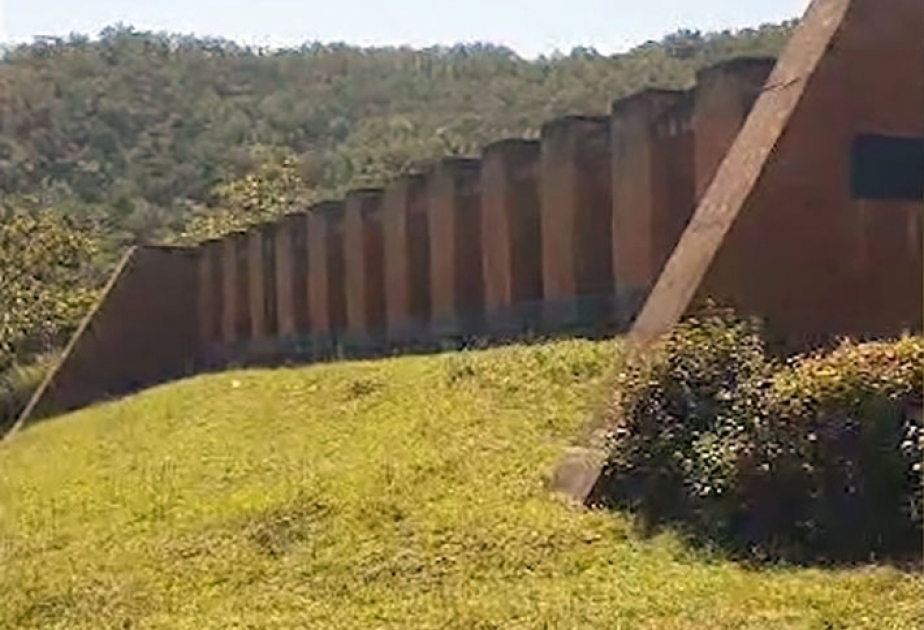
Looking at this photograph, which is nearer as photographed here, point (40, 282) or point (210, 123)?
point (40, 282)

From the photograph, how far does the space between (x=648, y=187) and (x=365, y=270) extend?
30.7ft

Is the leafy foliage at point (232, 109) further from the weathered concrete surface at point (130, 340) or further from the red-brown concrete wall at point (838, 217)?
the red-brown concrete wall at point (838, 217)

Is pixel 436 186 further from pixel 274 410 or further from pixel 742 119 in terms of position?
pixel 742 119

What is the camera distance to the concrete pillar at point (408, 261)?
854 inches

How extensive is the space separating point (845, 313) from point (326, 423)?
16.4 feet

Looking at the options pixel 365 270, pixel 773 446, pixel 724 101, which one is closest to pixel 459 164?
pixel 365 270

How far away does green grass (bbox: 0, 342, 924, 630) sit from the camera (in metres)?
7.09

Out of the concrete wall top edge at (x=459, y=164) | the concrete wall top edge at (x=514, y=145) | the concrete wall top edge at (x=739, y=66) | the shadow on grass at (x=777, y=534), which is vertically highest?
the concrete wall top edge at (x=739, y=66)

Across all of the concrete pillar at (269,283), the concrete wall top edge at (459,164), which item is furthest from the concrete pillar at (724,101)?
the concrete pillar at (269,283)

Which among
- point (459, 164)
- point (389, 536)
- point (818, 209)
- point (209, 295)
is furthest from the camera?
point (209, 295)

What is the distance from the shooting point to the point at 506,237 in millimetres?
18469

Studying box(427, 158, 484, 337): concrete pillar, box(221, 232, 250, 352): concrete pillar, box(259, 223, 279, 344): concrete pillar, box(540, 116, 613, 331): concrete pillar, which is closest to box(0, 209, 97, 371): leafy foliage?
box(221, 232, 250, 352): concrete pillar

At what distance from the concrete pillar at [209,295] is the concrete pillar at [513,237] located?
36.9 ft

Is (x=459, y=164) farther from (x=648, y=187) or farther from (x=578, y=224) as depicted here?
(x=648, y=187)
